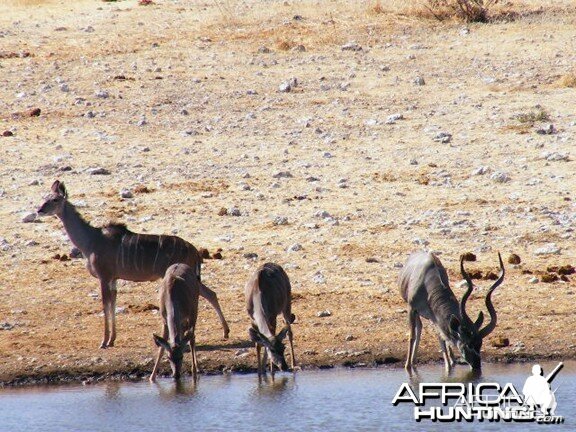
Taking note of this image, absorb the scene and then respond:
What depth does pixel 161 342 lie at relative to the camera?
12.0 metres

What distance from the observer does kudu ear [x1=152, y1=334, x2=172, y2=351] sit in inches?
473

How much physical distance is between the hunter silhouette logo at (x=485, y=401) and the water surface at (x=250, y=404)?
4.3 inches

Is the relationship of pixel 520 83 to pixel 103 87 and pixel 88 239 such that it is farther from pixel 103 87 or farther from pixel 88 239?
pixel 88 239

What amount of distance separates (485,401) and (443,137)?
958 cm

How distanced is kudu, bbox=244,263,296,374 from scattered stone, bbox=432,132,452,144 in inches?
323

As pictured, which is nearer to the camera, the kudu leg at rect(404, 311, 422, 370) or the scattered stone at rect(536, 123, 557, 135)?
the kudu leg at rect(404, 311, 422, 370)

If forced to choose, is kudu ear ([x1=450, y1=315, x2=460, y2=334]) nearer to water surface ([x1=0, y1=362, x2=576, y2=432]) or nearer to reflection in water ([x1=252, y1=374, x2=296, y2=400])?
water surface ([x1=0, y1=362, x2=576, y2=432])

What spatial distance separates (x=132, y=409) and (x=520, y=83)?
14177mm

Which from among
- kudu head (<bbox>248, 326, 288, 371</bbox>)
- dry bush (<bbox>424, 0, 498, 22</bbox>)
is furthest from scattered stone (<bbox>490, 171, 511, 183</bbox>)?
dry bush (<bbox>424, 0, 498, 22</bbox>)

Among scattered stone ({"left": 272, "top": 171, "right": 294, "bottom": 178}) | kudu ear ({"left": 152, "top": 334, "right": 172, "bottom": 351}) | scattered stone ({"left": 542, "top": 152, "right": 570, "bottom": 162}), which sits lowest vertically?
kudu ear ({"left": 152, "top": 334, "right": 172, "bottom": 351})

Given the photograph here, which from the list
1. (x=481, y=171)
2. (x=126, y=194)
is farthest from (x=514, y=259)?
(x=126, y=194)

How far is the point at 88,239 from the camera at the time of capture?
14203mm

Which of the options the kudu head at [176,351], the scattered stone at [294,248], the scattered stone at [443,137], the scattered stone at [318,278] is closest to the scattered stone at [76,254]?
the scattered stone at [294,248]

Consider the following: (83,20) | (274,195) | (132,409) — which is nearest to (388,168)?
(274,195)
